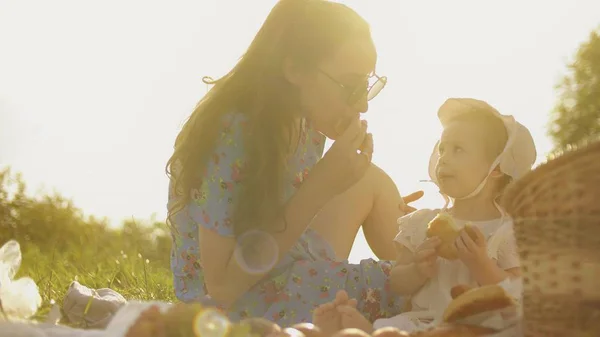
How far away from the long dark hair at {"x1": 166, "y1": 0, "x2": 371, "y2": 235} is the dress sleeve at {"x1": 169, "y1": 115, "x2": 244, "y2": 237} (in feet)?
0.09

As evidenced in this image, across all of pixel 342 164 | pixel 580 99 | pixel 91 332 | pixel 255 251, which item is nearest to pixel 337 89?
pixel 342 164

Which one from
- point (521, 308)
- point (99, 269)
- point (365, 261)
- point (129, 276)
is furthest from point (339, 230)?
point (99, 269)

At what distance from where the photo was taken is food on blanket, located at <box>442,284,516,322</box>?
2430 millimetres

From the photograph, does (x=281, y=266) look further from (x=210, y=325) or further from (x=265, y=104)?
(x=210, y=325)

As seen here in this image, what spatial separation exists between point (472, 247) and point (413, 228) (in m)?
0.45

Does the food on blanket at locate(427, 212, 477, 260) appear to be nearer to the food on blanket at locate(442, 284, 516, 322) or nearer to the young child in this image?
the young child

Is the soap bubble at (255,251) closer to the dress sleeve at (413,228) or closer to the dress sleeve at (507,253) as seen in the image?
the dress sleeve at (413,228)

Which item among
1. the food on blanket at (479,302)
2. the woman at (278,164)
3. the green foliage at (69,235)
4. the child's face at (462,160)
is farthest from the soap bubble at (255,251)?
the green foliage at (69,235)

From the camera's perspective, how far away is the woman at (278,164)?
3.25 metres

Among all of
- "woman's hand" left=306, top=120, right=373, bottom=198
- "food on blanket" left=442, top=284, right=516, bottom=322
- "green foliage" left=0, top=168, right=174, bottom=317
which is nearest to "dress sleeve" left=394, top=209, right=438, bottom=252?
"woman's hand" left=306, top=120, right=373, bottom=198

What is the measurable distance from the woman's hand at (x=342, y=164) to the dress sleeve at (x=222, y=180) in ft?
1.09

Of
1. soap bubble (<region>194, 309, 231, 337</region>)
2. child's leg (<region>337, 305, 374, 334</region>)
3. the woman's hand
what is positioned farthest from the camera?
the woman's hand

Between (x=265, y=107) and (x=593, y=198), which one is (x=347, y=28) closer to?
(x=265, y=107)

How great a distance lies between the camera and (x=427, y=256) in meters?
3.42
